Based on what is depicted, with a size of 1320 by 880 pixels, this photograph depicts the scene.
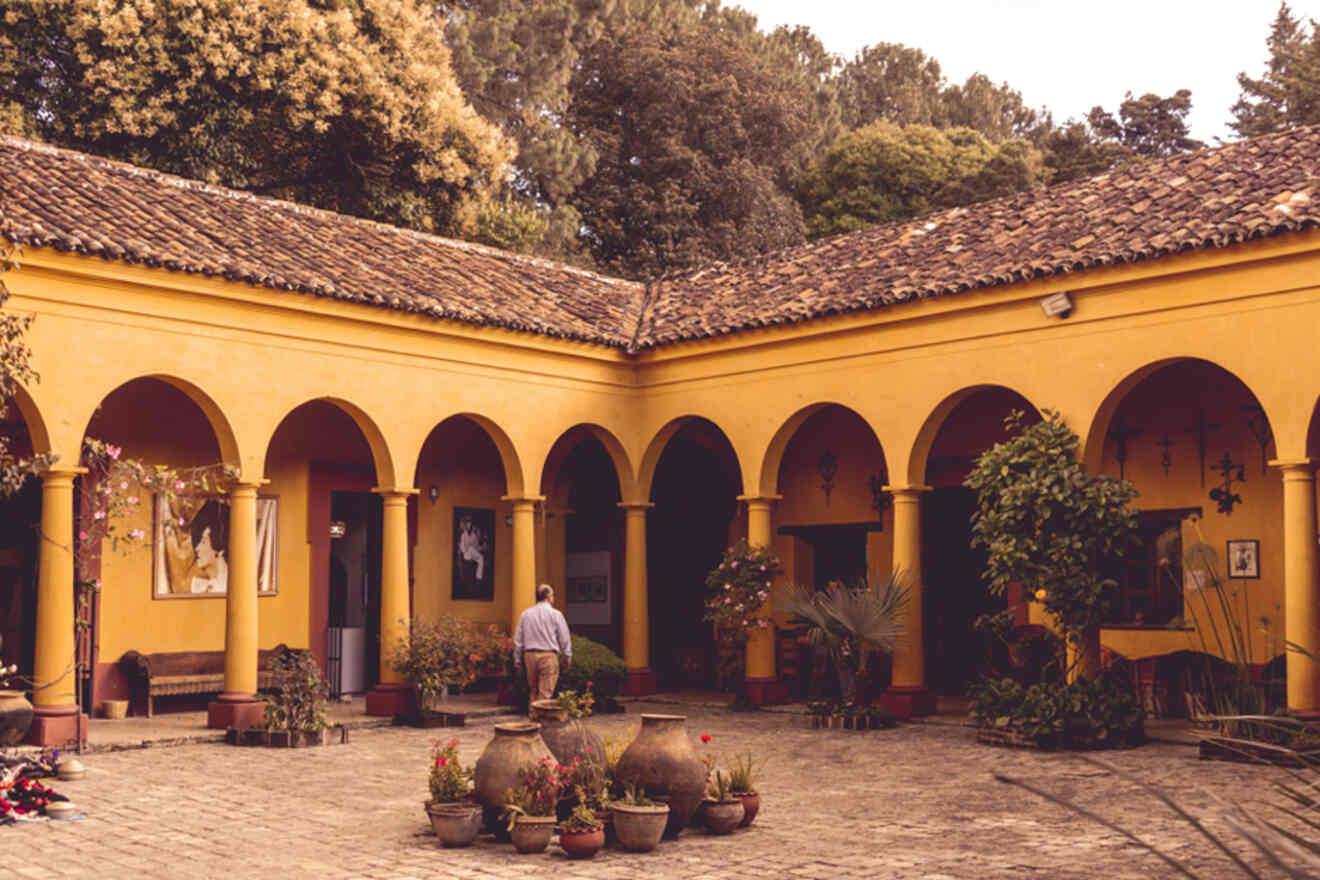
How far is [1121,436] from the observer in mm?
14516

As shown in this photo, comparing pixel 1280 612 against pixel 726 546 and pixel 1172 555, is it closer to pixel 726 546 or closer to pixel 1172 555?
pixel 1172 555

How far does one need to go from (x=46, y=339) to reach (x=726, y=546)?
30.7 ft

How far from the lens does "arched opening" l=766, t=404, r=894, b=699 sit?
658 inches

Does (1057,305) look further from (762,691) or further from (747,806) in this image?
(747,806)

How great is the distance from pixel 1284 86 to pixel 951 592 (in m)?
21.9

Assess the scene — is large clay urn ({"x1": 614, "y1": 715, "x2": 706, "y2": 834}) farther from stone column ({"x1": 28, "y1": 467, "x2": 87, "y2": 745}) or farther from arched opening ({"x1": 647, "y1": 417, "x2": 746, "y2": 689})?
arched opening ({"x1": 647, "y1": 417, "x2": 746, "y2": 689})

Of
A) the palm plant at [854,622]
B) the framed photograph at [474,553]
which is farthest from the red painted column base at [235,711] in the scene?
the palm plant at [854,622]

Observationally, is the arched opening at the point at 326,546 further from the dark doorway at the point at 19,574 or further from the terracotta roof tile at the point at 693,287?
the dark doorway at the point at 19,574

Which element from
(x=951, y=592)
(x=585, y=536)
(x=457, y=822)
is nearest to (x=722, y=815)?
(x=457, y=822)

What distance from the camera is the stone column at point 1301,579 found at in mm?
11219

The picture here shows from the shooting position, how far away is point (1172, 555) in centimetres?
1312

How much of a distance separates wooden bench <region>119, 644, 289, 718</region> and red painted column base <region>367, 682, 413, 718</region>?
110 centimetres

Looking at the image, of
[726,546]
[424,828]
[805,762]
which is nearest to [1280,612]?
[805,762]

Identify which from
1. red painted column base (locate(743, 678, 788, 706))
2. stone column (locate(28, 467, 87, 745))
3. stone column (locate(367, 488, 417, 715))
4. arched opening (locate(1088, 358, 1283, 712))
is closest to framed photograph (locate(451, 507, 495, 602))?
stone column (locate(367, 488, 417, 715))
